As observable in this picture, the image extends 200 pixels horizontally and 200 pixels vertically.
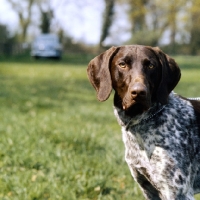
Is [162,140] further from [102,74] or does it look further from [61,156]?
[61,156]

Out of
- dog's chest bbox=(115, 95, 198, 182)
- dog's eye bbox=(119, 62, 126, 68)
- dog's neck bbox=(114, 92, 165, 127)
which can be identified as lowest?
dog's chest bbox=(115, 95, 198, 182)

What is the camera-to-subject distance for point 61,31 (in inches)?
1519

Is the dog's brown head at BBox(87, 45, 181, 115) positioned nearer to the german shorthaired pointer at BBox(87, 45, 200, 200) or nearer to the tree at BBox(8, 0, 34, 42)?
the german shorthaired pointer at BBox(87, 45, 200, 200)

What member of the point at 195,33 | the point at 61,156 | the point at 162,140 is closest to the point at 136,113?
the point at 162,140

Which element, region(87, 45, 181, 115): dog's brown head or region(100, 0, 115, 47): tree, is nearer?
region(87, 45, 181, 115): dog's brown head

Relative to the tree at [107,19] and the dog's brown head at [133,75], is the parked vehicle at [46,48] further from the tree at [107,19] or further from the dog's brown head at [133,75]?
the dog's brown head at [133,75]

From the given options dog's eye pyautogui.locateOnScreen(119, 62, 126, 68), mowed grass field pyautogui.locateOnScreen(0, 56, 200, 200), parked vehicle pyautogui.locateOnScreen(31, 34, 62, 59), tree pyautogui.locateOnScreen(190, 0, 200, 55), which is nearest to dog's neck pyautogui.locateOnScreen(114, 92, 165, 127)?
dog's eye pyautogui.locateOnScreen(119, 62, 126, 68)

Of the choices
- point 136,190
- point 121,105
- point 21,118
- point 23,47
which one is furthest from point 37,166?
point 23,47

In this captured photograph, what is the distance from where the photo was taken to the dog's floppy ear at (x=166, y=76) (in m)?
3.14

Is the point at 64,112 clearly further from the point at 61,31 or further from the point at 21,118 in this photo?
the point at 61,31

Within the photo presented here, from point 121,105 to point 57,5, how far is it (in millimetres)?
36012

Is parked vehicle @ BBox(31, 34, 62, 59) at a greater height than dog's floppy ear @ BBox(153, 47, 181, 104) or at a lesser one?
lesser

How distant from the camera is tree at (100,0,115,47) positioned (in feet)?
124

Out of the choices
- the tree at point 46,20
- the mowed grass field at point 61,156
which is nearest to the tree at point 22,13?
the tree at point 46,20
